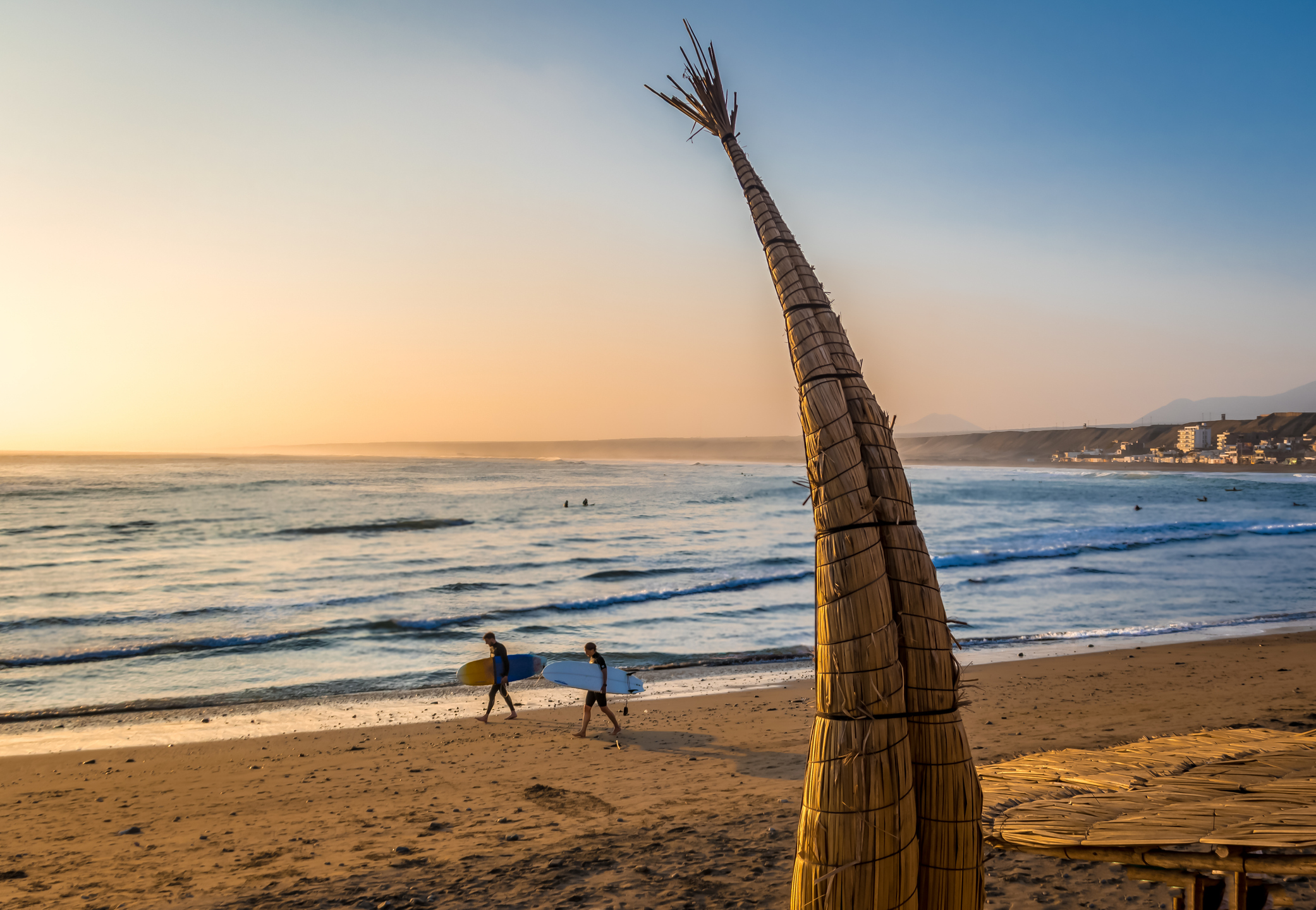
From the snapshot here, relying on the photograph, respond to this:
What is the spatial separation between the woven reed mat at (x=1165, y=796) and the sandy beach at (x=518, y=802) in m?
2.50

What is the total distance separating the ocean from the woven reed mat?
482 inches

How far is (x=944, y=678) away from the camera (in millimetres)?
1976

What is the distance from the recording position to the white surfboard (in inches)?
436

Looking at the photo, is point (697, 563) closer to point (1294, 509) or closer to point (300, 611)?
point (300, 611)

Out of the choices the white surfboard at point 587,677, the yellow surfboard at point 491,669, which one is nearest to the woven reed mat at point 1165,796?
the white surfboard at point 587,677

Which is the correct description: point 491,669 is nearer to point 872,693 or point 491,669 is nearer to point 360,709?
point 360,709

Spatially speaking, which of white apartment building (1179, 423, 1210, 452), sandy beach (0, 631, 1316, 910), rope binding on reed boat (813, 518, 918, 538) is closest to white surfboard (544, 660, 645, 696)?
sandy beach (0, 631, 1316, 910)

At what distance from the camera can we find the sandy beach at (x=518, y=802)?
611cm

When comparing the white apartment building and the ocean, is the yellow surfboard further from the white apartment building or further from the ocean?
the white apartment building

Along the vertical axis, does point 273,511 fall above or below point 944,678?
below

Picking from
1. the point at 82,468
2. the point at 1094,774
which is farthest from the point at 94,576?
the point at 82,468

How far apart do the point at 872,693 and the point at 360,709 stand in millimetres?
12803

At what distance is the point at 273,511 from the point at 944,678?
207 ft

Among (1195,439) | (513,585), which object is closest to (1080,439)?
(1195,439)
